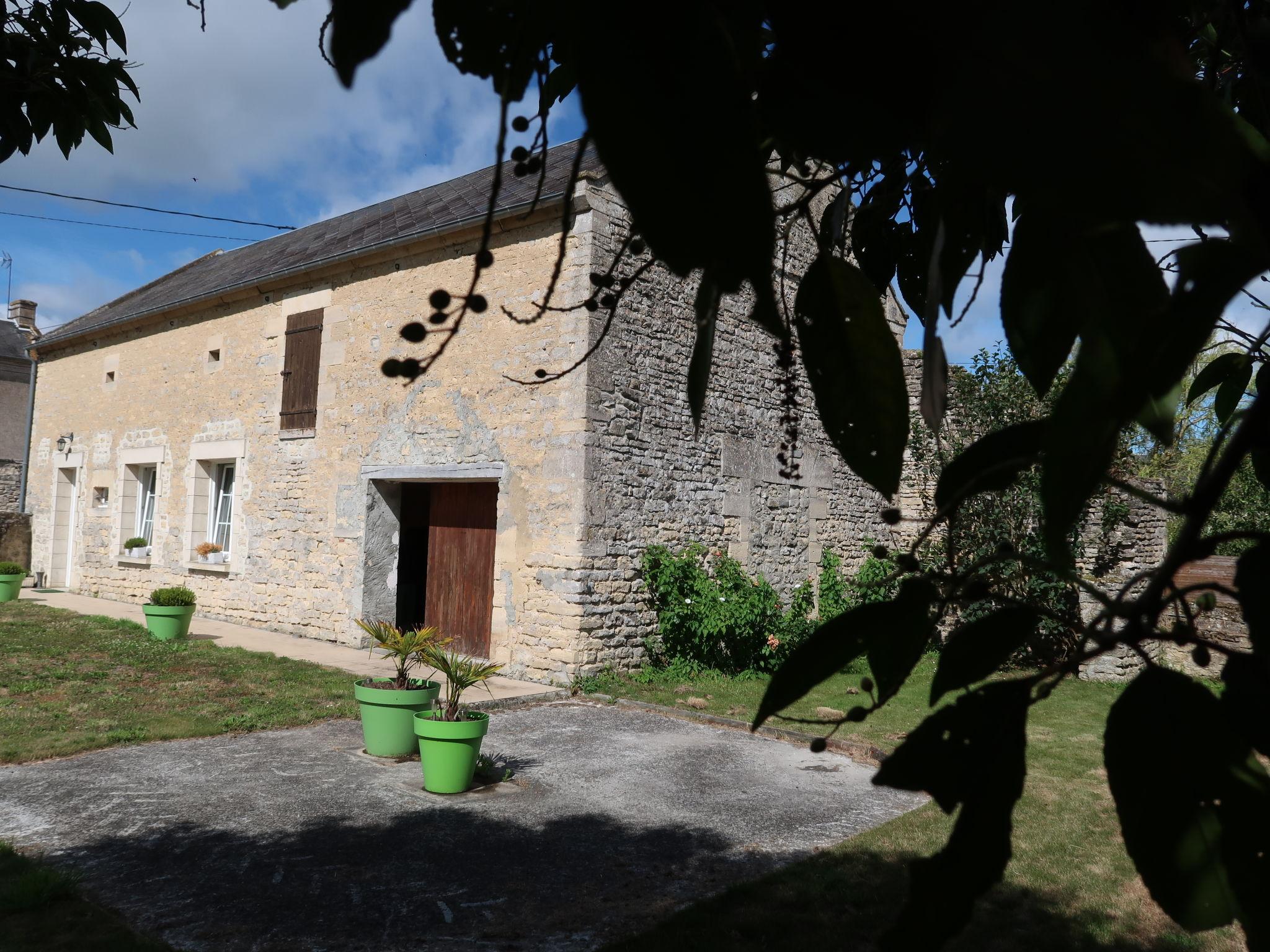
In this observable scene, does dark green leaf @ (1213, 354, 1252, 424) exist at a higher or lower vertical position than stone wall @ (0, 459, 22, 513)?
lower

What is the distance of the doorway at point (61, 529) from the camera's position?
49.0 ft

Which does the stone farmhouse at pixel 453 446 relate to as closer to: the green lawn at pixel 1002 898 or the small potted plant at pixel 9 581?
the small potted plant at pixel 9 581

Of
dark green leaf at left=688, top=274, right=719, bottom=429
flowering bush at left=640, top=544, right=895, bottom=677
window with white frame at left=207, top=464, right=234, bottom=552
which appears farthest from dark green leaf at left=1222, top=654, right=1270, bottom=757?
window with white frame at left=207, top=464, right=234, bottom=552

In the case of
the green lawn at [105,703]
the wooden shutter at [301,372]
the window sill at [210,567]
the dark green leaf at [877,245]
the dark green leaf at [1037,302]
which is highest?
the wooden shutter at [301,372]

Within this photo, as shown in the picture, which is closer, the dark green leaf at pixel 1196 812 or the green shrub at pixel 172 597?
the dark green leaf at pixel 1196 812

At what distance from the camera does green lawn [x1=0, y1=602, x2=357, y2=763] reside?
6.16 meters

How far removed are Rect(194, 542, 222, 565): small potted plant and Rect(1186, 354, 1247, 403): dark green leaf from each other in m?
11.5

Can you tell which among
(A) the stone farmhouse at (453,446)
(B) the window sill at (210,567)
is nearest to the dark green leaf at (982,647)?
(A) the stone farmhouse at (453,446)

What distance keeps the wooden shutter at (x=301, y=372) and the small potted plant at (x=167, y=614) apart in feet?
7.27

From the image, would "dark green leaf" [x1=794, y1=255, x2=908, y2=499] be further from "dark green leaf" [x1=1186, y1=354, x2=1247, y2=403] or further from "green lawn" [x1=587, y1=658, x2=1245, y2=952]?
"green lawn" [x1=587, y1=658, x2=1245, y2=952]

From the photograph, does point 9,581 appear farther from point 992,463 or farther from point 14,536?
point 992,463

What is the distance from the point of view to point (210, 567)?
11.6 m

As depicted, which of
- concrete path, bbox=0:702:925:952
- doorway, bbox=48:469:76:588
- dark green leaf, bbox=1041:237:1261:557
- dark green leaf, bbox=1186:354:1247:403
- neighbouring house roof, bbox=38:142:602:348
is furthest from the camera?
doorway, bbox=48:469:76:588

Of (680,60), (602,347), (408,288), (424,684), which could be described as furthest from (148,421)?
(680,60)
